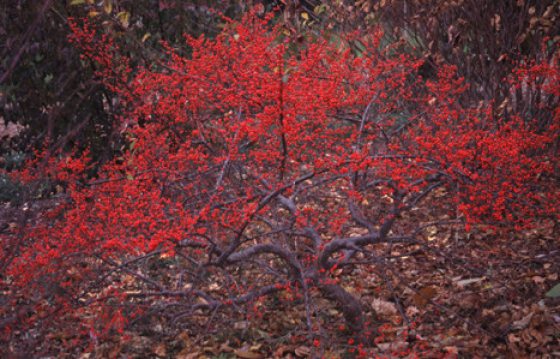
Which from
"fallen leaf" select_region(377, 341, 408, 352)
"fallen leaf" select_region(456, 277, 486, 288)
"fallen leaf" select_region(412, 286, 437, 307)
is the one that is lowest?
"fallen leaf" select_region(377, 341, 408, 352)

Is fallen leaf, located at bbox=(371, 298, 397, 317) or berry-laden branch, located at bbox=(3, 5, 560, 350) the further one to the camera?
fallen leaf, located at bbox=(371, 298, 397, 317)

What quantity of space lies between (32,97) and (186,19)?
184 centimetres

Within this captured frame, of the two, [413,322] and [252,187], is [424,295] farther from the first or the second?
[252,187]

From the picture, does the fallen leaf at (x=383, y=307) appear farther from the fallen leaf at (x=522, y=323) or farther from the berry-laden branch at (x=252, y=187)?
the fallen leaf at (x=522, y=323)

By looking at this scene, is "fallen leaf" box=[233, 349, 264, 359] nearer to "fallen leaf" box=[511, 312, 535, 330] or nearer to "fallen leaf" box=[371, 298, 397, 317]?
"fallen leaf" box=[371, 298, 397, 317]

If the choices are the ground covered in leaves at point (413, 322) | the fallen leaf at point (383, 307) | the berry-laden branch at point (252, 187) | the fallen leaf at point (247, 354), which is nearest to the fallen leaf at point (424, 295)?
the ground covered in leaves at point (413, 322)

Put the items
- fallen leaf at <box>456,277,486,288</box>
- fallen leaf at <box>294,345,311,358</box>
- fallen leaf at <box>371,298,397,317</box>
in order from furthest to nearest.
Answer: fallen leaf at <box>456,277,486,288</box> → fallen leaf at <box>371,298,397,317</box> → fallen leaf at <box>294,345,311,358</box>

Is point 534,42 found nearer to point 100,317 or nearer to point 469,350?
point 469,350

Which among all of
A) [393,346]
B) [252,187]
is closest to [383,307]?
[393,346]

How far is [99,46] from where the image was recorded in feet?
15.7

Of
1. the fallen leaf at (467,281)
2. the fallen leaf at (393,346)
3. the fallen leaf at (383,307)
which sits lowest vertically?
the fallen leaf at (383,307)

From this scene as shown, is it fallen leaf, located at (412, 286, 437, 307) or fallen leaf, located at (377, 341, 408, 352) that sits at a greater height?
fallen leaf, located at (412, 286, 437, 307)

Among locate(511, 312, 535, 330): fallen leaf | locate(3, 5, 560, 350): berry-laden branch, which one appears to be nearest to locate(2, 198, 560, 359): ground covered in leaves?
locate(511, 312, 535, 330): fallen leaf

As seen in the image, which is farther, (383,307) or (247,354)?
(383,307)
